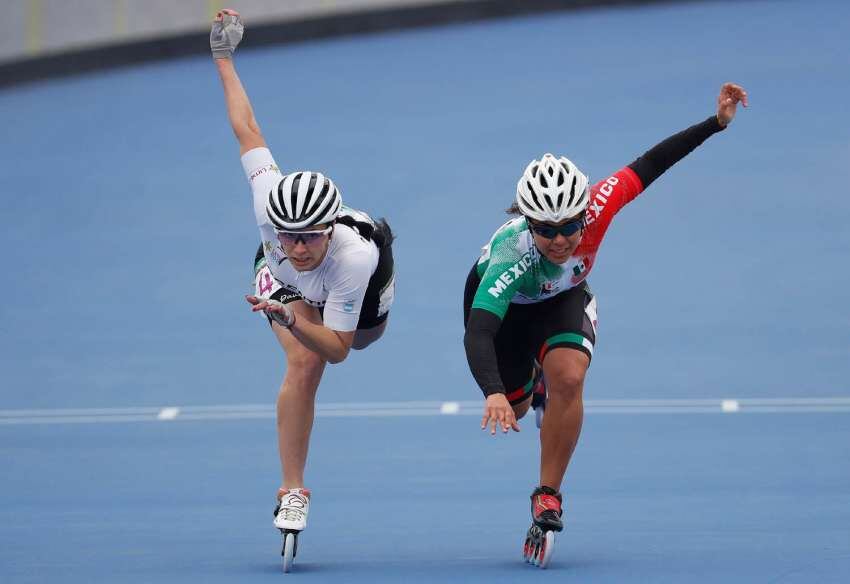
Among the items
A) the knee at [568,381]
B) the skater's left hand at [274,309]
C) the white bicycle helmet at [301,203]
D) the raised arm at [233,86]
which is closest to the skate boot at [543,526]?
the knee at [568,381]

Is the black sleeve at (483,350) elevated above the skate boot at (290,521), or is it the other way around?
the black sleeve at (483,350)

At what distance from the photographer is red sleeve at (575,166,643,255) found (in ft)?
18.8

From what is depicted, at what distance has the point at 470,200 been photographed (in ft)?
37.4

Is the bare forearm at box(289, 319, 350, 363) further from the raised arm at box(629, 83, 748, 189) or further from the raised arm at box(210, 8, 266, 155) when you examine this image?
the raised arm at box(629, 83, 748, 189)

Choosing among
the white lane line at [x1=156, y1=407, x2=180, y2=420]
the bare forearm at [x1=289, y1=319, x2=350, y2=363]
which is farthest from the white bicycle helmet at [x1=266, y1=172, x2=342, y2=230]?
the white lane line at [x1=156, y1=407, x2=180, y2=420]

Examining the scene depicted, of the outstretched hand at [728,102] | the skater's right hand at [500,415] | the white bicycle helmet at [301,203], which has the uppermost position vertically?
the outstretched hand at [728,102]

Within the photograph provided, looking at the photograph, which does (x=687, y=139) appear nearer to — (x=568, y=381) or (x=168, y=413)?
(x=568, y=381)

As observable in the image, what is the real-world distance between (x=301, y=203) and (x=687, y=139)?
1.50 m

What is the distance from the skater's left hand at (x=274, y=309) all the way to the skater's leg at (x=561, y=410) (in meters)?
1.05

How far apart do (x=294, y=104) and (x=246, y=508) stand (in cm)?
718

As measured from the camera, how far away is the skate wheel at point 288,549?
18.4 ft

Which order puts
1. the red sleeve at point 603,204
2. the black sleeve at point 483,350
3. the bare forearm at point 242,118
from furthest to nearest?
the bare forearm at point 242,118 → the red sleeve at point 603,204 → the black sleeve at point 483,350

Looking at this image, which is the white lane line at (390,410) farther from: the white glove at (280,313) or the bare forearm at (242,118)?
the white glove at (280,313)

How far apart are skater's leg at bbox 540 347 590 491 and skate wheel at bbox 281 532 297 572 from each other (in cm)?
94
